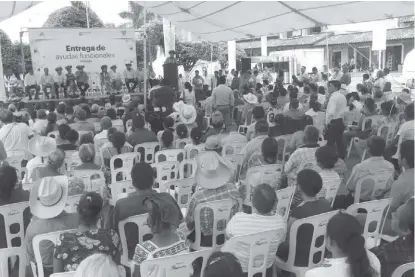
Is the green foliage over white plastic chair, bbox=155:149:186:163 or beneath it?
A: over

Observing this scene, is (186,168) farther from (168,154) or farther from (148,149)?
(148,149)

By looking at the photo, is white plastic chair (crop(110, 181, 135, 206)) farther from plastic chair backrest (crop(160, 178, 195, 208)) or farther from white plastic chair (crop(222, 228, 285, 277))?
white plastic chair (crop(222, 228, 285, 277))

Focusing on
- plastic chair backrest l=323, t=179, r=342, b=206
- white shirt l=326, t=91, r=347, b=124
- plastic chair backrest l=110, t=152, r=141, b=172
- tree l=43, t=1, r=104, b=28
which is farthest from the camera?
tree l=43, t=1, r=104, b=28

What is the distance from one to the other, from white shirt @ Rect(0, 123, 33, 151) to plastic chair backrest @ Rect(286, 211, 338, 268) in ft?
15.6

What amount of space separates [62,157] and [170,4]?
5.75 m

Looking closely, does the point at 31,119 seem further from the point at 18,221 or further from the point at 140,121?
the point at 18,221

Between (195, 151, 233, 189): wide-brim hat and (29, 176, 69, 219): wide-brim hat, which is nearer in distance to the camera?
(29, 176, 69, 219): wide-brim hat

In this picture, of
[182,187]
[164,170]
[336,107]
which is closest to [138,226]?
[182,187]

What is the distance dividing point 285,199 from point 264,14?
577 cm

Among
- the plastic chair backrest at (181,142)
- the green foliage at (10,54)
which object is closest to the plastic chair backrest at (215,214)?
the plastic chair backrest at (181,142)

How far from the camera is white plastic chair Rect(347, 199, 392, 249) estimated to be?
303 cm

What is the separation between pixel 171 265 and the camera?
2186 millimetres

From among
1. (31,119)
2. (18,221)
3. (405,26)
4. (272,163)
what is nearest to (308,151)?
(272,163)

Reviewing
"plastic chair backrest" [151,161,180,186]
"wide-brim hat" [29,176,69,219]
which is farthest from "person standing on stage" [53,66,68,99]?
"wide-brim hat" [29,176,69,219]
